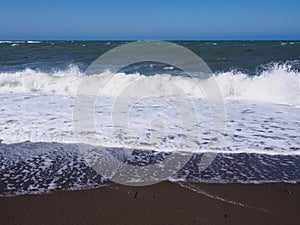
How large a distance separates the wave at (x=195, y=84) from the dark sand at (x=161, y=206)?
4.94m

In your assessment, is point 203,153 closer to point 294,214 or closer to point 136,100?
point 294,214

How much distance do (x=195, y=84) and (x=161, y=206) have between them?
6.77 m

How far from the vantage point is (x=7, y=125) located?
16.8 ft

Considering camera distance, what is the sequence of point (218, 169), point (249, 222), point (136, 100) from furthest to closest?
point (136, 100) → point (218, 169) → point (249, 222)

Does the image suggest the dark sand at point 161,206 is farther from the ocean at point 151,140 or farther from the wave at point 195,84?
the wave at point 195,84

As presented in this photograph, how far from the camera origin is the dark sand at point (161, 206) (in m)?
2.52

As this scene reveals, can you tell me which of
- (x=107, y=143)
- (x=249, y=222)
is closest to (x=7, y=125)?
(x=107, y=143)

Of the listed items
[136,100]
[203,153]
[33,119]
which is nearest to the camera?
[203,153]

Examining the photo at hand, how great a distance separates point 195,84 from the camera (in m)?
9.21

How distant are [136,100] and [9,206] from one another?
472 centimetres

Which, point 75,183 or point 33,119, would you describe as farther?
point 33,119

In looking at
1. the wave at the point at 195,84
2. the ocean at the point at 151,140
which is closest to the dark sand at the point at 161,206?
the ocean at the point at 151,140

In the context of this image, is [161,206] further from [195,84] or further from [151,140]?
[195,84]

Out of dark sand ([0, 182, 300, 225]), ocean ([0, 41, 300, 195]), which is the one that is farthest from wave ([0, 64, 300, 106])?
dark sand ([0, 182, 300, 225])
